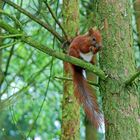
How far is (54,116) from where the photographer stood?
8.77 metres

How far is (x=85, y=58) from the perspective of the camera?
8.01 feet

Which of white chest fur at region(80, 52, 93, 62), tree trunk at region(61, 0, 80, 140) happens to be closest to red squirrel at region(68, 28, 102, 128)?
white chest fur at region(80, 52, 93, 62)

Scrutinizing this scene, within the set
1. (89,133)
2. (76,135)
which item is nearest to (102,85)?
(76,135)

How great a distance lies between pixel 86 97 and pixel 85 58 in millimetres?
234

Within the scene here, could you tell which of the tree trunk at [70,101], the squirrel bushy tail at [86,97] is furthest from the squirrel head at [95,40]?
the tree trunk at [70,101]

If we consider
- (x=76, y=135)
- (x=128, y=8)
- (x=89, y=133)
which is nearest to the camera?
(x=128, y=8)

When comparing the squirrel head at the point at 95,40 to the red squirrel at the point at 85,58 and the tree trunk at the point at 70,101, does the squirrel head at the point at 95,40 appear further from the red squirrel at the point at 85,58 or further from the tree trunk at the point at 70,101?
the tree trunk at the point at 70,101

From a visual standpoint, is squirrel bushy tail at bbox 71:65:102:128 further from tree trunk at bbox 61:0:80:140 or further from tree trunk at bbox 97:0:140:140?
tree trunk at bbox 61:0:80:140

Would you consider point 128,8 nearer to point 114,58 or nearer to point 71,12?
point 114,58

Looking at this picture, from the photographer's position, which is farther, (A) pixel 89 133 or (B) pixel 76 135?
(A) pixel 89 133

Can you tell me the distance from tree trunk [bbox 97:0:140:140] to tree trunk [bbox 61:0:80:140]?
0.98 metres

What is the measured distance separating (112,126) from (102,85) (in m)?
0.23

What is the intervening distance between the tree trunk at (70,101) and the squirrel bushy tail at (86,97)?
1036 mm

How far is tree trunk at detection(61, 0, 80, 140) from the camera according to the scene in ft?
11.6
